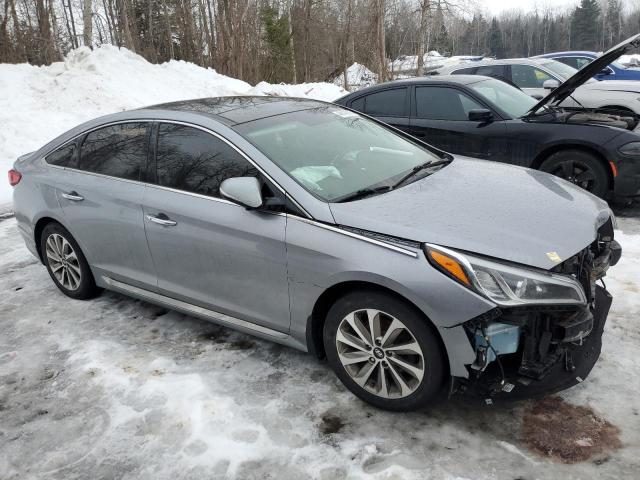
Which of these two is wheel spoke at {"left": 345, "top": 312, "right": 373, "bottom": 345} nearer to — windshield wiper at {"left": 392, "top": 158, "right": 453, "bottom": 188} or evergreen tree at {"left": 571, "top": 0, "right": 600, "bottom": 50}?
→ windshield wiper at {"left": 392, "top": 158, "right": 453, "bottom": 188}

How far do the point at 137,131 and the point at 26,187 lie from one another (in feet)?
4.70

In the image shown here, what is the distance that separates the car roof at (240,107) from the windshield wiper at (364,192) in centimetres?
95

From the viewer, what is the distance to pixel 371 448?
2.71m

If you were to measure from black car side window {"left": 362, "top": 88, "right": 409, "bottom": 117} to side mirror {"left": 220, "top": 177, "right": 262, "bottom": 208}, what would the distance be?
4.44 m

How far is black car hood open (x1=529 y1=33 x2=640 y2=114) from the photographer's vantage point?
17.1 ft

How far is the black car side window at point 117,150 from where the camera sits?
3910 millimetres

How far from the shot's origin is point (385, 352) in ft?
9.31

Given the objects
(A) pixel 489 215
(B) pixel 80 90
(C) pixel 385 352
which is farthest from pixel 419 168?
(B) pixel 80 90

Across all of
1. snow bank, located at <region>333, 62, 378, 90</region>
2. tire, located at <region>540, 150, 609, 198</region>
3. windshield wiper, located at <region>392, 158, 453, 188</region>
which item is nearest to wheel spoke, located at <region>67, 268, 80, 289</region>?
windshield wiper, located at <region>392, 158, 453, 188</region>

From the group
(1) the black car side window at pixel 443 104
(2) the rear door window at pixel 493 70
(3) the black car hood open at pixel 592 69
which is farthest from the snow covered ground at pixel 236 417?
(2) the rear door window at pixel 493 70

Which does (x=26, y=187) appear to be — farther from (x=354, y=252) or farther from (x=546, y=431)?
(x=546, y=431)

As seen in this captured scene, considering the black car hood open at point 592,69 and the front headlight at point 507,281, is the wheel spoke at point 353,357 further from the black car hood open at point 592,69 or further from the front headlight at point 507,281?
the black car hood open at point 592,69

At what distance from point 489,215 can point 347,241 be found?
77 centimetres

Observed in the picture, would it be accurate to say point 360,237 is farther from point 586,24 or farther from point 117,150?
point 586,24
